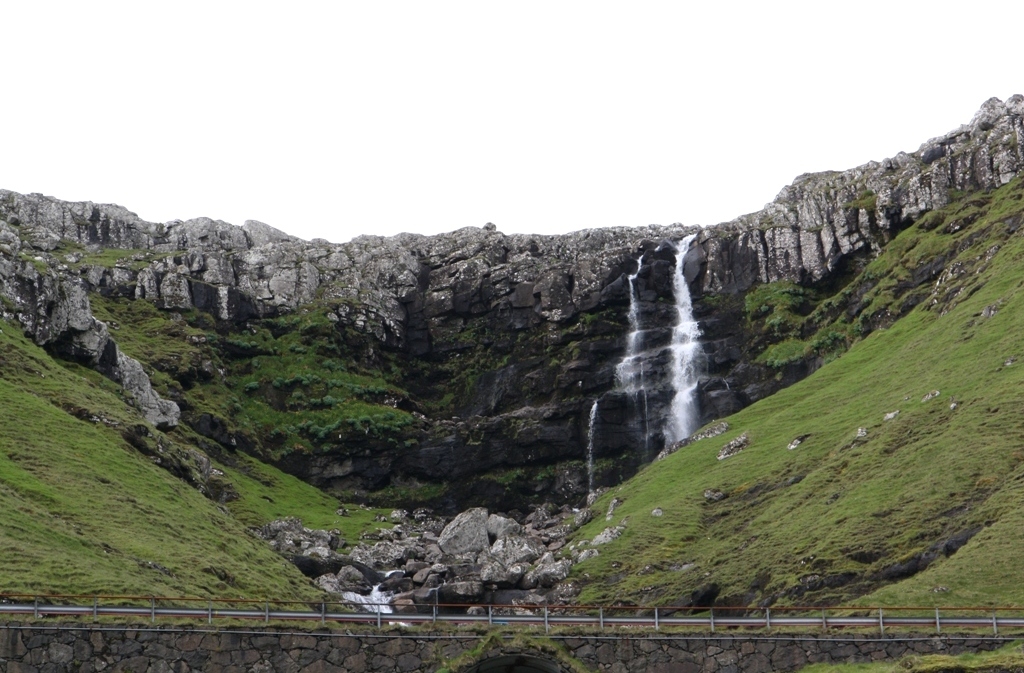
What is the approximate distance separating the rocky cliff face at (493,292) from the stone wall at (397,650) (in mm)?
75061

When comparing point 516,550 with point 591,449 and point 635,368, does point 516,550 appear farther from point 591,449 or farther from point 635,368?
point 635,368

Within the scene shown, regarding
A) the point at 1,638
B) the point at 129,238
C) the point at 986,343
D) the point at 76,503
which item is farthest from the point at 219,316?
the point at 1,638

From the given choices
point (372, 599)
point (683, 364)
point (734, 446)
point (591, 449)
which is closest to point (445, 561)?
point (372, 599)

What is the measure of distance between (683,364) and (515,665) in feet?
301

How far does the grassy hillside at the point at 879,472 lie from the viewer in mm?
75188

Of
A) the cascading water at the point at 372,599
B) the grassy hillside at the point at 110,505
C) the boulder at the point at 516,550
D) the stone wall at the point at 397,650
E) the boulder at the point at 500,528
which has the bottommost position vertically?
the cascading water at the point at 372,599

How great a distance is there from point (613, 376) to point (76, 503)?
74.5 metres

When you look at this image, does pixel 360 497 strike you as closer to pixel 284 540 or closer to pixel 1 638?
pixel 284 540

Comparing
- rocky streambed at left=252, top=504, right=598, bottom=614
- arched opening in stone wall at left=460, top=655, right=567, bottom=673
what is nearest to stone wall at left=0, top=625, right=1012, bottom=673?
arched opening in stone wall at left=460, top=655, right=567, bottom=673

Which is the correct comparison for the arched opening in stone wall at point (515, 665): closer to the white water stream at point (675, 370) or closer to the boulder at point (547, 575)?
the boulder at point (547, 575)

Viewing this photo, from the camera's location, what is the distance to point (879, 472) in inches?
3499

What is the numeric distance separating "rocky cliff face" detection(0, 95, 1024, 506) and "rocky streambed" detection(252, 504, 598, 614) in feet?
66.6

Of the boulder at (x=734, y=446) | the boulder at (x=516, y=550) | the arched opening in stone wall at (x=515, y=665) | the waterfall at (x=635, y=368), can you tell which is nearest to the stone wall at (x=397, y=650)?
the arched opening in stone wall at (x=515, y=665)

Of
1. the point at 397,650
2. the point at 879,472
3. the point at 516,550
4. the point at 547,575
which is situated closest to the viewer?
the point at 397,650
